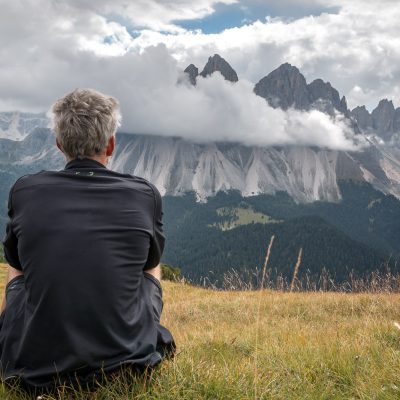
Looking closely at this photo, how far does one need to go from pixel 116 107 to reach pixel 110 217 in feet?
3.63

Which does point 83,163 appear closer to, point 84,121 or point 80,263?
point 84,121

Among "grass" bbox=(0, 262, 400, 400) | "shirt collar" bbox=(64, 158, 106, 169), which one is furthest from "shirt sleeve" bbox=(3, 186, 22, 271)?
"grass" bbox=(0, 262, 400, 400)

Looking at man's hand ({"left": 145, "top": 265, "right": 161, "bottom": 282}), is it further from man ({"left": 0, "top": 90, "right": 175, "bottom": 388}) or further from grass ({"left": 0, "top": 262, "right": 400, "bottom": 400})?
grass ({"left": 0, "top": 262, "right": 400, "bottom": 400})

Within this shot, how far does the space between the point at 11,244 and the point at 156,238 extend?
1.30 metres

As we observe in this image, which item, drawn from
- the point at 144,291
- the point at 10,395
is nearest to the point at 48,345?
the point at 10,395

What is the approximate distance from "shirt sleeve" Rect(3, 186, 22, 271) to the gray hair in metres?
0.67

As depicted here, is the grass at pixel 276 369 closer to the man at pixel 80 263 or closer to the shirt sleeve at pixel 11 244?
the man at pixel 80 263

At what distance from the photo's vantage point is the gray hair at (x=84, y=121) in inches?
161

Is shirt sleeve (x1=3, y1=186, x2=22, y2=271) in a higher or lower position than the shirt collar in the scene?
lower

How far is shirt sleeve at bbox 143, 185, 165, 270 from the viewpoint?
14.3 ft

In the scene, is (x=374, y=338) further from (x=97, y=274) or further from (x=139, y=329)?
(x=97, y=274)

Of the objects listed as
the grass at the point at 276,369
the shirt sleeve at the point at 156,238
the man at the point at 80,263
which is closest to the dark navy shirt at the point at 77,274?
the man at the point at 80,263

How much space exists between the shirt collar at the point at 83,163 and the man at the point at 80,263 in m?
0.01

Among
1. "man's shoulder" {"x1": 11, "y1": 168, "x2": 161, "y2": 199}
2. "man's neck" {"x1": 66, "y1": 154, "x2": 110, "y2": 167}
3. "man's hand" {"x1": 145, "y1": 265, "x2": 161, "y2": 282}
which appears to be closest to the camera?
"man's shoulder" {"x1": 11, "y1": 168, "x2": 161, "y2": 199}
